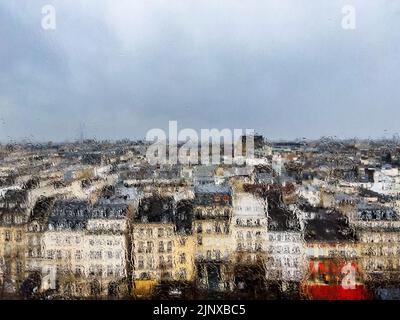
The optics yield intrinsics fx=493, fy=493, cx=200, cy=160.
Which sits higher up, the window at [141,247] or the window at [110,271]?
the window at [141,247]

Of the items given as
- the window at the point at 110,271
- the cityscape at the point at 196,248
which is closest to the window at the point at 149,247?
the cityscape at the point at 196,248

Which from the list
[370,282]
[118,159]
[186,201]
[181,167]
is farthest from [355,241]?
[118,159]

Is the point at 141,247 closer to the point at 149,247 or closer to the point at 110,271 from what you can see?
the point at 149,247

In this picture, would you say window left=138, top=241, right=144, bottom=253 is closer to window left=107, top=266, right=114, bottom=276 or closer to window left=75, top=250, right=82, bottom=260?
window left=107, top=266, right=114, bottom=276

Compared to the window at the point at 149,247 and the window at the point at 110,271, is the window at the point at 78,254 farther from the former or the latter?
the window at the point at 149,247

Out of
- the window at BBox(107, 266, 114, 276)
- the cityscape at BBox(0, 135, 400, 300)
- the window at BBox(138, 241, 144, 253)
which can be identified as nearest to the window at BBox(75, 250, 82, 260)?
the cityscape at BBox(0, 135, 400, 300)

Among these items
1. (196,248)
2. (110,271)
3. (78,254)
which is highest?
(196,248)

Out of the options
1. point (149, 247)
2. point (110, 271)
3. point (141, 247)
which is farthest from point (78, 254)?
point (149, 247)

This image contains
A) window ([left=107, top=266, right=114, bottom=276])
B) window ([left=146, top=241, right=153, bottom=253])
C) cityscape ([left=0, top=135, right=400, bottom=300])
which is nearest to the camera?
cityscape ([left=0, top=135, right=400, bottom=300])

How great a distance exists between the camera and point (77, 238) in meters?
16.4

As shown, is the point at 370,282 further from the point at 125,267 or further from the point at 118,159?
the point at 118,159

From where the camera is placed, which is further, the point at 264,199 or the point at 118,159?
the point at 118,159

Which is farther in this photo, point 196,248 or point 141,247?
point 196,248
